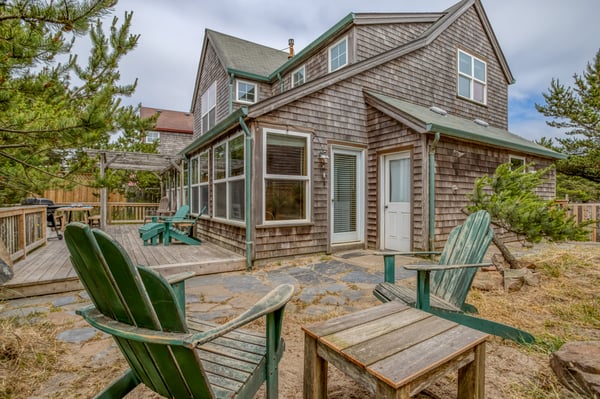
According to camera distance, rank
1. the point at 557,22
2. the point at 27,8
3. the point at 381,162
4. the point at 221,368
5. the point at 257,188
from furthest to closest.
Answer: the point at 557,22 < the point at 381,162 < the point at 257,188 < the point at 27,8 < the point at 221,368

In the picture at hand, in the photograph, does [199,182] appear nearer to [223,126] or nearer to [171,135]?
A: [223,126]

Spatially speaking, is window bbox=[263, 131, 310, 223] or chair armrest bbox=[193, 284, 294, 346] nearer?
chair armrest bbox=[193, 284, 294, 346]

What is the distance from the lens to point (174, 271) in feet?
14.5

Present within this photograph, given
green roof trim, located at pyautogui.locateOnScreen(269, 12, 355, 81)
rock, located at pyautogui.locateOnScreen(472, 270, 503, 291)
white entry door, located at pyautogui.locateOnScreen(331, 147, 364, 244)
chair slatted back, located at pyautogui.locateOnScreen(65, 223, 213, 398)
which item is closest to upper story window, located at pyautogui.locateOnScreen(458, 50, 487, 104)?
green roof trim, located at pyautogui.locateOnScreen(269, 12, 355, 81)

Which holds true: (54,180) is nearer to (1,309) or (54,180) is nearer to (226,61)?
(1,309)

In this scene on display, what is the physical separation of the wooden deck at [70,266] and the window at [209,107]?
582cm

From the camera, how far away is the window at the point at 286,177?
17.0 feet

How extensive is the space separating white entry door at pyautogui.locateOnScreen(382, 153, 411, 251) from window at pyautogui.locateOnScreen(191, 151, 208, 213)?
171 inches

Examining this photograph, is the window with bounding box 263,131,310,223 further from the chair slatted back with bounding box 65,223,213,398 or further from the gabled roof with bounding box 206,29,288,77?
the gabled roof with bounding box 206,29,288,77

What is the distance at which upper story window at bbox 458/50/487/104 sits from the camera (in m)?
8.49

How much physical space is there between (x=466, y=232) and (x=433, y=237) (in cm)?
269

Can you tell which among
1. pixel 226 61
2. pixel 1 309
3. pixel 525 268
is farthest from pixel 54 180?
pixel 226 61

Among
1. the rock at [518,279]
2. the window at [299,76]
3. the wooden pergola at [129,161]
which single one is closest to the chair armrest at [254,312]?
the rock at [518,279]

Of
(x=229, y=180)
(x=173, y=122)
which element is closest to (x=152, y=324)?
(x=229, y=180)
